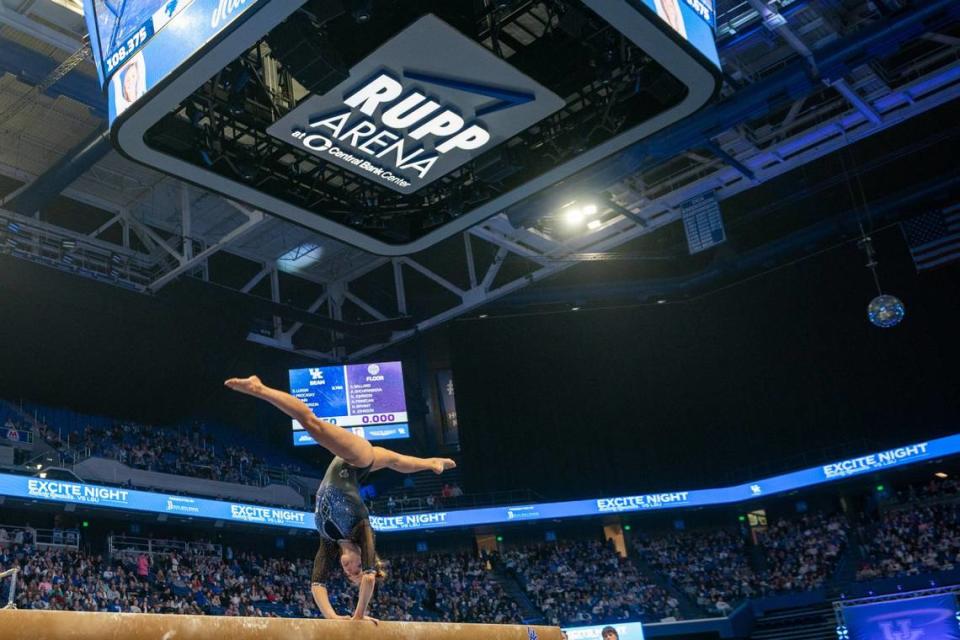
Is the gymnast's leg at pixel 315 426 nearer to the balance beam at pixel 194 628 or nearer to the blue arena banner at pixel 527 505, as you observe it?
the balance beam at pixel 194 628

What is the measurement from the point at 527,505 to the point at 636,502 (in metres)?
3.83

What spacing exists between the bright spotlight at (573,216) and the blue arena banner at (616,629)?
464 inches

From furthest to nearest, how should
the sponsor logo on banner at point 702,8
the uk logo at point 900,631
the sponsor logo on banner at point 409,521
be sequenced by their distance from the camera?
the sponsor logo on banner at point 409,521
the uk logo at point 900,631
the sponsor logo on banner at point 702,8

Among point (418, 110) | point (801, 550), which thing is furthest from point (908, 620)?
point (418, 110)

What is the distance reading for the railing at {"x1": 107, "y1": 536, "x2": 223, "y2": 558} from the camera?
24.4 m

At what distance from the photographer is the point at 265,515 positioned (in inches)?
1022

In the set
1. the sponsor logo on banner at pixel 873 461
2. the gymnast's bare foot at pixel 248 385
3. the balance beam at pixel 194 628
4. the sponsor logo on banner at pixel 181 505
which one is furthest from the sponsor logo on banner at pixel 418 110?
the sponsor logo on banner at pixel 873 461

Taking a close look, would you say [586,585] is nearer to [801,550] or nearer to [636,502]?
[636,502]

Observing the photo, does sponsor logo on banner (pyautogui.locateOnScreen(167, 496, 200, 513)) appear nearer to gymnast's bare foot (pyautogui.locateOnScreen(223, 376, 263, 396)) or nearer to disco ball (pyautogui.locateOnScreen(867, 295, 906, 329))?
disco ball (pyautogui.locateOnScreen(867, 295, 906, 329))

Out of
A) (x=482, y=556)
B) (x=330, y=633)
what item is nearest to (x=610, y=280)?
(x=482, y=556)

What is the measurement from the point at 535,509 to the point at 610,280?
27.5ft

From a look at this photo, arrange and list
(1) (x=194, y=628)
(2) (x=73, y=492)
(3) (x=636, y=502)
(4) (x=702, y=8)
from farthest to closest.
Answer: (3) (x=636, y=502) < (2) (x=73, y=492) < (4) (x=702, y=8) < (1) (x=194, y=628)

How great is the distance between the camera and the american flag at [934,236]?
25.7 metres

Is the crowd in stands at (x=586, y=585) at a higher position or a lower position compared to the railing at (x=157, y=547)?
lower
